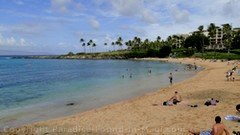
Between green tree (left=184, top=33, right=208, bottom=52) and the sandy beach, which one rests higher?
green tree (left=184, top=33, right=208, bottom=52)

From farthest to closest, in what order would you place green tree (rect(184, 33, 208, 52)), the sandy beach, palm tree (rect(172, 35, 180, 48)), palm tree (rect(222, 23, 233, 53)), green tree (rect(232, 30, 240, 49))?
palm tree (rect(172, 35, 180, 48)), green tree (rect(184, 33, 208, 52)), green tree (rect(232, 30, 240, 49)), palm tree (rect(222, 23, 233, 53)), the sandy beach

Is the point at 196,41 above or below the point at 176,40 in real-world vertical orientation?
below

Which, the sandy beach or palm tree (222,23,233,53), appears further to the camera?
palm tree (222,23,233,53)

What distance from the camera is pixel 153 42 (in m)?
195

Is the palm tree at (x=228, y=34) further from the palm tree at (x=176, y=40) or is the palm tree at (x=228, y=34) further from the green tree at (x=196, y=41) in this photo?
the palm tree at (x=176, y=40)

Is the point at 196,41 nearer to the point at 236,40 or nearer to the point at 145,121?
the point at 236,40

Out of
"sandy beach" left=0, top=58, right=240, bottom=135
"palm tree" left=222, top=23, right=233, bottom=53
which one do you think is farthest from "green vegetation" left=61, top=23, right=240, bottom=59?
"sandy beach" left=0, top=58, right=240, bottom=135

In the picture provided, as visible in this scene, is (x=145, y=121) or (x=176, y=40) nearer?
(x=145, y=121)

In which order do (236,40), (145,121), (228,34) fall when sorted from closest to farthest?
(145,121), (228,34), (236,40)

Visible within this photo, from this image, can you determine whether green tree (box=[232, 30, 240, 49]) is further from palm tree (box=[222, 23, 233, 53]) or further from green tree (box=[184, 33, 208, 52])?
green tree (box=[184, 33, 208, 52])

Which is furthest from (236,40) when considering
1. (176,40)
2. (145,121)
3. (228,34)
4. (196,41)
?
(145,121)

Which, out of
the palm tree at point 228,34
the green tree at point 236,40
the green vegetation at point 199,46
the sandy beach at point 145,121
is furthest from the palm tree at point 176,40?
the sandy beach at point 145,121

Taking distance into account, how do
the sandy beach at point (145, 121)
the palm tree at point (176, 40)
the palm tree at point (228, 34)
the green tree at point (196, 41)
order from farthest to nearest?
1. the palm tree at point (176, 40)
2. the green tree at point (196, 41)
3. the palm tree at point (228, 34)
4. the sandy beach at point (145, 121)

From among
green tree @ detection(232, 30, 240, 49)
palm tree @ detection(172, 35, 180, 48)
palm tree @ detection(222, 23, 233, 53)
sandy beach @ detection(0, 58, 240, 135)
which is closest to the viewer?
sandy beach @ detection(0, 58, 240, 135)
